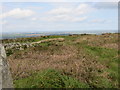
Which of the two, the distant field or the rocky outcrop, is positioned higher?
the rocky outcrop

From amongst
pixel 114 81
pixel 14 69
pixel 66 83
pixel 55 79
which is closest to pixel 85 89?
pixel 66 83

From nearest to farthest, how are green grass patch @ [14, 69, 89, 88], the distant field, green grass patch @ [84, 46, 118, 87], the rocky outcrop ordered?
the rocky outcrop → green grass patch @ [14, 69, 89, 88] → the distant field → green grass patch @ [84, 46, 118, 87]

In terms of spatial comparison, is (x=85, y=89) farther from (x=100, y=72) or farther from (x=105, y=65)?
(x=105, y=65)

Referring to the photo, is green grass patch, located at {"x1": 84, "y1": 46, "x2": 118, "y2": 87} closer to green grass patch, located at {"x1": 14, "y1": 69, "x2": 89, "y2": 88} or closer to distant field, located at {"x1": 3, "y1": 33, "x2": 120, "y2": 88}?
distant field, located at {"x1": 3, "y1": 33, "x2": 120, "y2": 88}

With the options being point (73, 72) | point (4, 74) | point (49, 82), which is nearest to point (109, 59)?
point (73, 72)

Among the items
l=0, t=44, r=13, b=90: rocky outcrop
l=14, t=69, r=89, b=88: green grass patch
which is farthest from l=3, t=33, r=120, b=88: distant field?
l=0, t=44, r=13, b=90: rocky outcrop

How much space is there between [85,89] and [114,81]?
3.36 metres

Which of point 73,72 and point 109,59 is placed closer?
point 73,72

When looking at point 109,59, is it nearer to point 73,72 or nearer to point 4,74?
point 73,72

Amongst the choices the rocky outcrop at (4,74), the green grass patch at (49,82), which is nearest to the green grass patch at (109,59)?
the green grass patch at (49,82)

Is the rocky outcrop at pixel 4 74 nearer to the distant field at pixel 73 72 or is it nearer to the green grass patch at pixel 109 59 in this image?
the distant field at pixel 73 72

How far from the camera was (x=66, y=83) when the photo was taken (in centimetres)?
1202

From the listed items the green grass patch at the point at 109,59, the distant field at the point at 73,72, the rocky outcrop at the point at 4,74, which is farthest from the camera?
the green grass patch at the point at 109,59

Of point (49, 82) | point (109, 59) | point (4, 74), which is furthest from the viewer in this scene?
point (109, 59)
